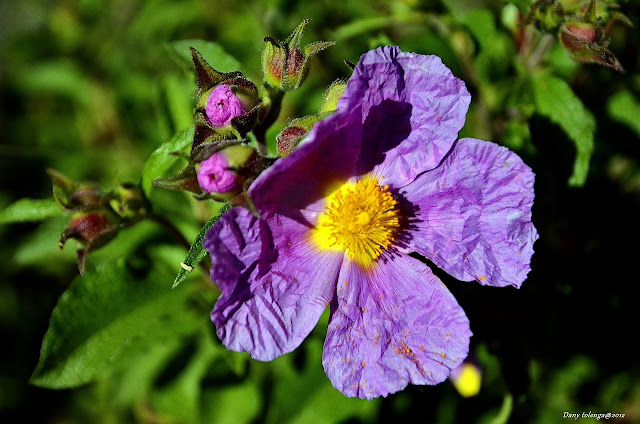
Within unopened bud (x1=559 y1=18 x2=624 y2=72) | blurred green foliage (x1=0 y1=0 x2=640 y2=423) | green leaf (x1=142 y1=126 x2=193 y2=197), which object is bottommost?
blurred green foliage (x1=0 y1=0 x2=640 y2=423)

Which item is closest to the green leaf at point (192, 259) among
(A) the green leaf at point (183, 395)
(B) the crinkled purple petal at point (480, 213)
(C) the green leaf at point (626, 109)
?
(B) the crinkled purple petal at point (480, 213)

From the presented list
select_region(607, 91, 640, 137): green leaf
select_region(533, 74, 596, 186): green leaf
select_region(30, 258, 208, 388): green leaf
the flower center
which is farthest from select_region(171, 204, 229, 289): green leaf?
select_region(607, 91, 640, 137): green leaf

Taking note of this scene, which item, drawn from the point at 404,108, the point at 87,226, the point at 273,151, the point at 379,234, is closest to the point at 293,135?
the point at 404,108

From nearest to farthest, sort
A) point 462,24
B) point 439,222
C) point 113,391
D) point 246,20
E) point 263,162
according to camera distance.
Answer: point 263,162, point 439,222, point 462,24, point 113,391, point 246,20

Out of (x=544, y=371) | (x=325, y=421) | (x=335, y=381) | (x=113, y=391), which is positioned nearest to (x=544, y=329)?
(x=544, y=371)

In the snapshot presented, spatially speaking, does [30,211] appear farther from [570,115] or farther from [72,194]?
[570,115]

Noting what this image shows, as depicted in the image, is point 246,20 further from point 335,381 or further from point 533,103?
point 335,381

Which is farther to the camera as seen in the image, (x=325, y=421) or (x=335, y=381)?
(x=325, y=421)

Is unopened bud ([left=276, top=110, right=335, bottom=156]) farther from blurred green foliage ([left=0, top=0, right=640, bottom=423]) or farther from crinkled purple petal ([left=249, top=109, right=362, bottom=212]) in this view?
blurred green foliage ([left=0, top=0, right=640, bottom=423])
